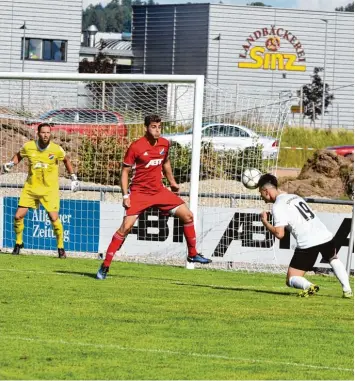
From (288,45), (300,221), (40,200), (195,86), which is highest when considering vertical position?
(288,45)

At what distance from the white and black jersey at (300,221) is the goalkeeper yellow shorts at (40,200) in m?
5.79

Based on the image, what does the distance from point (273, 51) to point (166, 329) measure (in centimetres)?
6178

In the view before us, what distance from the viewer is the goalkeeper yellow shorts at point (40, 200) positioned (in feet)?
60.6

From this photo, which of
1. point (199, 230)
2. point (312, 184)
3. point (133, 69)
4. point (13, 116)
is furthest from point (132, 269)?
point (133, 69)

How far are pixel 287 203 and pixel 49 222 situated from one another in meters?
7.06

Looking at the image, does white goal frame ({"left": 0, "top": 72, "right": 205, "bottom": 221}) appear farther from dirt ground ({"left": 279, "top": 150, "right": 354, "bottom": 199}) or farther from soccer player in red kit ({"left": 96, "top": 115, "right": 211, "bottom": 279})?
dirt ground ({"left": 279, "top": 150, "right": 354, "bottom": 199})

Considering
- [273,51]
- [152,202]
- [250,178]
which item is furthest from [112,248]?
[273,51]

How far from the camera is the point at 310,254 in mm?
13617

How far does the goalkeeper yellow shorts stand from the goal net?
3.06ft

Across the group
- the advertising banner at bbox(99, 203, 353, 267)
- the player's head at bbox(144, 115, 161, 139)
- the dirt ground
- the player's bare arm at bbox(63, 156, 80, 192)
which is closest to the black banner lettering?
the advertising banner at bbox(99, 203, 353, 267)

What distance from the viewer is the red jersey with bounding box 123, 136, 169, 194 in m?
15.6

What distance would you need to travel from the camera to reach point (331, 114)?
2783 inches

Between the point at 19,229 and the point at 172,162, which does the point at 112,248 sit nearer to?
the point at 19,229

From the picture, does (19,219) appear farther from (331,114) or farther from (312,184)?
(331,114)
